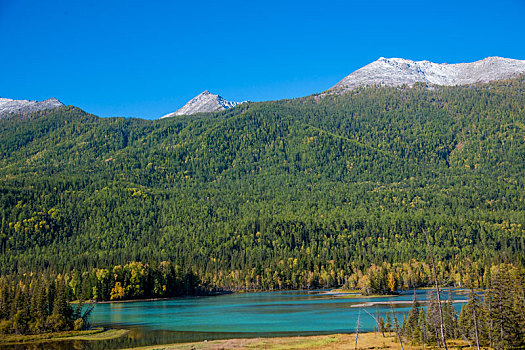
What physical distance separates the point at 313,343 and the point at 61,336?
52.6m

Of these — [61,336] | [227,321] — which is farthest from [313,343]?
[61,336]

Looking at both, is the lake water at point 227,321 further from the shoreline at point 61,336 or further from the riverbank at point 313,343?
the riverbank at point 313,343

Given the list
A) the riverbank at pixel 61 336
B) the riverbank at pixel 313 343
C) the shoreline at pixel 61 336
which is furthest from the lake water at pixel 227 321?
the riverbank at pixel 313 343

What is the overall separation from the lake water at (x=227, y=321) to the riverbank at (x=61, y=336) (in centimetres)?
394

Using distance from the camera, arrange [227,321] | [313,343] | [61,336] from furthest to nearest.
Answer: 1. [227,321]
2. [61,336]
3. [313,343]

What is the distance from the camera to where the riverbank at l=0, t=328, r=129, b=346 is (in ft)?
347

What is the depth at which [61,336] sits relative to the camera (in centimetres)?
11088

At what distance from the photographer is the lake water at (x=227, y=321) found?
10496cm

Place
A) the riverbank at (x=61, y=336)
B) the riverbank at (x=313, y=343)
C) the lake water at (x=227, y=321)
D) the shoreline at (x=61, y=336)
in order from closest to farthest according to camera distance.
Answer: the riverbank at (x=313, y=343)
the lake water at (x=227, y=321)
the shoreline at (x=61, y=336)
the riverbank at (x=61, y=336)

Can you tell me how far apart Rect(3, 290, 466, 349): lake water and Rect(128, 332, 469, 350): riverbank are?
5.64 meters

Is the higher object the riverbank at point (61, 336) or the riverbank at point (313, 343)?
the riverbank at point (61, 336)

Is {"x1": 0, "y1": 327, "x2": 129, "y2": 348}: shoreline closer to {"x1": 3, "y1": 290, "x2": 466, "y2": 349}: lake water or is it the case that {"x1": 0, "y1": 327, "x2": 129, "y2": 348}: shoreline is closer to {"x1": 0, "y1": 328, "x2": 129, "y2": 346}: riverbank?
{"x1": 0, "y1": 328, "x2": 129, "y2": 346}: riverbank

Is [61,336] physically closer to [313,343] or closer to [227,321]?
[227,321]

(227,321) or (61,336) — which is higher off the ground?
(61,336)
